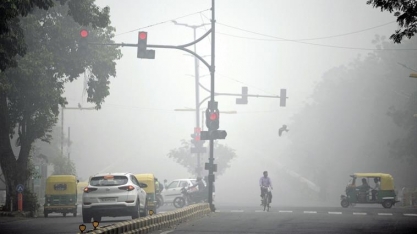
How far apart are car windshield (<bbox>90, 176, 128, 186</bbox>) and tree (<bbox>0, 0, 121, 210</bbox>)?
26.1 ft

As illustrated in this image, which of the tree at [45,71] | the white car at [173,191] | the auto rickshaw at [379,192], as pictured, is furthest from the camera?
the white car at [173,191]

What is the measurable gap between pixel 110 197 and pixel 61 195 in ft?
40.0

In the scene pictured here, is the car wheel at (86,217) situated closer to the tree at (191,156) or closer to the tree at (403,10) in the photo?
the tree at (403,10)

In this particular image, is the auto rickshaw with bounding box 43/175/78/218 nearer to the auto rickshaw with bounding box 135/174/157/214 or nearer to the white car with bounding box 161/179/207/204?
the auto rickshaw with bounding box 135/174/157/214

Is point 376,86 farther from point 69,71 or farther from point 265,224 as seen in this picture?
point 265,224

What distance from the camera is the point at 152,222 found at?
24.5 metres

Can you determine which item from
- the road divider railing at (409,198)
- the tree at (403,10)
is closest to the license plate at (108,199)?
the tree at (403,10)

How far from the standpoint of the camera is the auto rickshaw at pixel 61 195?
40031 mm

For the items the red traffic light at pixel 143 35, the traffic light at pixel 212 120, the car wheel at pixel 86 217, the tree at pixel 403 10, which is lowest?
the car wheel at pixel 86 217

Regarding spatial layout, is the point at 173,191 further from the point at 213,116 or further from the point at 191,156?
the point at 191,156

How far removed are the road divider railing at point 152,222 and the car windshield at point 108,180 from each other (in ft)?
7.02

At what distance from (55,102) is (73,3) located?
5.51 meters

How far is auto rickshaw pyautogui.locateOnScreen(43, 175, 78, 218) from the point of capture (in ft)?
131

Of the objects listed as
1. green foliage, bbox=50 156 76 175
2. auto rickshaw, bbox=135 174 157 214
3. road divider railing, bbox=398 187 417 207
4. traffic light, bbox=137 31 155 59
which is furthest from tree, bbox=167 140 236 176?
traffic light, bbox=137 31 155 59
